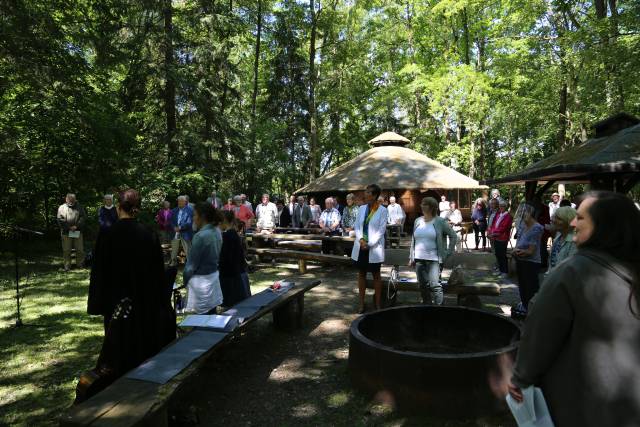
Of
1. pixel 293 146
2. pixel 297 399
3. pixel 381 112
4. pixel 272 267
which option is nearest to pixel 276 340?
pixel 297 399

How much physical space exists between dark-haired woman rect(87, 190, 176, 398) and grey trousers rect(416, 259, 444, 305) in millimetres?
3791

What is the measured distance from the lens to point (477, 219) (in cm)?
1436

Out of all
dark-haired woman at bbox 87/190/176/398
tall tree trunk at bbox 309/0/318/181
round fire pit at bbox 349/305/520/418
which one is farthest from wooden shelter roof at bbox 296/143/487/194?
dark-haired woman at bbox 87/190/176/398

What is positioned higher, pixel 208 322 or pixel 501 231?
pixel 501 231

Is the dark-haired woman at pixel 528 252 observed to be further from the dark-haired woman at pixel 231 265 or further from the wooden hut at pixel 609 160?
the dark-haired woman at pixel 231 265

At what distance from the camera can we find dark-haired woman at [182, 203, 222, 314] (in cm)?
476

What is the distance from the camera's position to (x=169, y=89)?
17953 mm

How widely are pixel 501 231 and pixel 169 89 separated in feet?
47.4

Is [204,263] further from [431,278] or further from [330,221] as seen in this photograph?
[330,221]

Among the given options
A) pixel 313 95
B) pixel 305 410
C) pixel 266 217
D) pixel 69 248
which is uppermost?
pixel 313 95

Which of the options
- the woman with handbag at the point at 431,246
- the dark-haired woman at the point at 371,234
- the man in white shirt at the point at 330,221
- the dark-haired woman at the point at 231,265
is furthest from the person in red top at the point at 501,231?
the dark-haired woman at the point at 231,265

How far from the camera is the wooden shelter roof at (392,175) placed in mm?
19484

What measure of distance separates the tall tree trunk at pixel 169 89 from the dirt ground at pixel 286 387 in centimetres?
1273

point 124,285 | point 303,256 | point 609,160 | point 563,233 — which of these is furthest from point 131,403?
point 609,160
